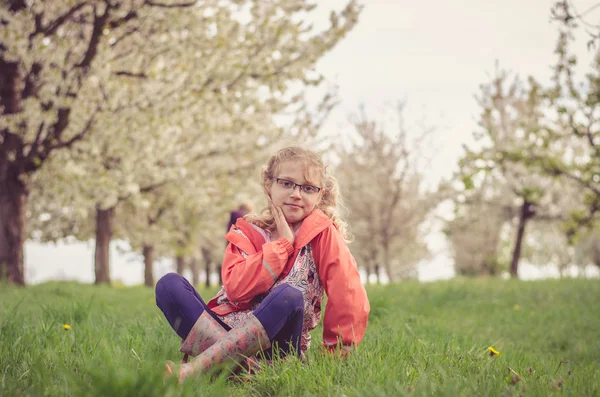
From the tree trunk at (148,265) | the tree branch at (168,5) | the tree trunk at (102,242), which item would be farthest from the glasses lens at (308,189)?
the tree trunk at (148,265)

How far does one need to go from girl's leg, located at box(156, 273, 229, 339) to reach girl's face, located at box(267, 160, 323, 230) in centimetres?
76

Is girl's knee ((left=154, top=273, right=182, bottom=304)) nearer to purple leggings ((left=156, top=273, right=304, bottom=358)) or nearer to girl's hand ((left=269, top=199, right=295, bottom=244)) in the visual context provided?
purple leggings ((left=156, top=273, right=304, bottom=358))

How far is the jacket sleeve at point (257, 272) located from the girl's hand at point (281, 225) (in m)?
0.07

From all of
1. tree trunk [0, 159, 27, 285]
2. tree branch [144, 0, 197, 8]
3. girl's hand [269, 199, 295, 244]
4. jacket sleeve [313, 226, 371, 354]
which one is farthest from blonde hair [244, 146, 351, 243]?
tree trunk [0, 159, 27, 285]

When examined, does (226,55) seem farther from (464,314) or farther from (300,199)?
(300,199)

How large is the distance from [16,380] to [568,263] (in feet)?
173

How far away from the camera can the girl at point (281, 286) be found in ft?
8.71

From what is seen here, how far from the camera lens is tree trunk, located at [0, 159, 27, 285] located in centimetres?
998

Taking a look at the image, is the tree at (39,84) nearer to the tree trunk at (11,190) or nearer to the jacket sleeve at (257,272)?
the tree trunk at (11,190)

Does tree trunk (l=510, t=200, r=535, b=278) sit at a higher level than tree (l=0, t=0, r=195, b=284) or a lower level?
lower

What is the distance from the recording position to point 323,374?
7.93ft

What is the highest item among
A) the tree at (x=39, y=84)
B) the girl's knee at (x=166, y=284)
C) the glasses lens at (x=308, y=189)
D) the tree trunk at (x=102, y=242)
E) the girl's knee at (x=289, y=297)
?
the tree at (x=39, y=84)

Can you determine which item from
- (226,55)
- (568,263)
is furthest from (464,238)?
(226,55)

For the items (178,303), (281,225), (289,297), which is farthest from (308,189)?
(178,303)
